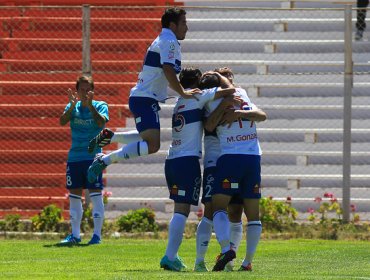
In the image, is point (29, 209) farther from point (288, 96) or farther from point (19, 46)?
point (288, 96)

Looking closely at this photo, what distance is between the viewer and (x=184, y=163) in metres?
11.5

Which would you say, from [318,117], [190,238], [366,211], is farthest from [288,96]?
[190,238]

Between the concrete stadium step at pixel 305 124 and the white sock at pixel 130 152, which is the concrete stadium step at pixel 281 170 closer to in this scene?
the concrete stadium step at pixel 305 124

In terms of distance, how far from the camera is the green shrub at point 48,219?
57.0 feet

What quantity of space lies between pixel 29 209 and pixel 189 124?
7781 millimetres

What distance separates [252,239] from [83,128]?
4678 millimetres

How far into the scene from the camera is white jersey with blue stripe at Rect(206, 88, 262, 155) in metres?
11.3

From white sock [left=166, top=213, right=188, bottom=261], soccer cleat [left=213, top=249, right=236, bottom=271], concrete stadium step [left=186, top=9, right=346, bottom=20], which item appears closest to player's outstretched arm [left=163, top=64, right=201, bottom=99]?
white sock [left=166, top=213, right=188, bottom=261]

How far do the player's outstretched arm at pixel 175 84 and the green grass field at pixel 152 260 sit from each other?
162 centimetres

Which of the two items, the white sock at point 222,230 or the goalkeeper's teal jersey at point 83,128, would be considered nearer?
the white sock at point 222,230

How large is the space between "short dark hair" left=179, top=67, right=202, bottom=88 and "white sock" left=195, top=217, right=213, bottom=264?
130 centimetres

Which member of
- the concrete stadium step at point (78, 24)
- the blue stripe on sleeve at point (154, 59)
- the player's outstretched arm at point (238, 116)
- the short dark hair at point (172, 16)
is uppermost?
the concrete stadium step at point (78, 24)

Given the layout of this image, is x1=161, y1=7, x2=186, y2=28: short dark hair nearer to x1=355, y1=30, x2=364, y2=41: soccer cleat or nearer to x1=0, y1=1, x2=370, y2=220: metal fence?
x1=0, y1=1, x2=370, y2=220: metal fence

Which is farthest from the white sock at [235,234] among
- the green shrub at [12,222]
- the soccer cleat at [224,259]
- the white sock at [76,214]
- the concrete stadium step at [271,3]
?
the concrete stadium step at [271,3]
